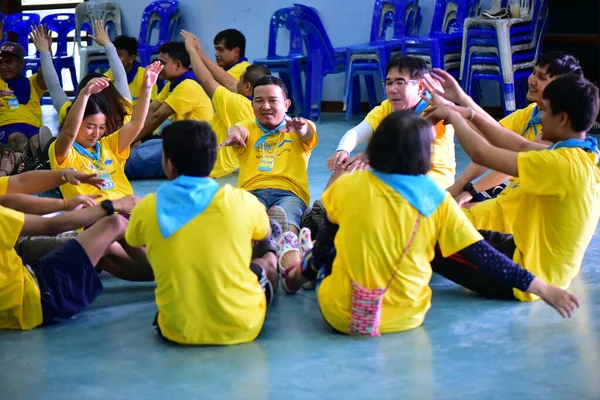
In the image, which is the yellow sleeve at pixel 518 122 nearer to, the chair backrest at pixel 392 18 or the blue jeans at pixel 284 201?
the blue jeans at pixel 284 201

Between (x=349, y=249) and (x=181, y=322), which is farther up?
(x=349, y=249)

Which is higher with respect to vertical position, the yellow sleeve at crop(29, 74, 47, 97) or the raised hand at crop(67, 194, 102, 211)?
the raised hand at crop(67, 194, 102, 211)

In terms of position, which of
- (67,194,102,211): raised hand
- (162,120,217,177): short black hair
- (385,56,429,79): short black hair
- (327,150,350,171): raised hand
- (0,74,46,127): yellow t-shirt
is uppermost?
(385,56,429,79): short black hair

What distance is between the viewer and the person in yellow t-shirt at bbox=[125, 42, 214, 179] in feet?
18.8

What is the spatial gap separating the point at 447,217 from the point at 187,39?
315cm

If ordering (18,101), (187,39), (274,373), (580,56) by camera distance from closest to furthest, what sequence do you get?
(274,373)
(187,39)
(18,101)
(580,56)

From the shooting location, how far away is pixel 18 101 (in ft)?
19.9

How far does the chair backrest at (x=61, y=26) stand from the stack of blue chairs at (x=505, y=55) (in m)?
4.52

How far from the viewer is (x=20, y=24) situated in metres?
9.35

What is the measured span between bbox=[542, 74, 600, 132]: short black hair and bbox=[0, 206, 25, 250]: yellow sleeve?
71.1 inches

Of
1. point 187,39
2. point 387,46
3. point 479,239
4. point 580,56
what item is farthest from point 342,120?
point 479,239

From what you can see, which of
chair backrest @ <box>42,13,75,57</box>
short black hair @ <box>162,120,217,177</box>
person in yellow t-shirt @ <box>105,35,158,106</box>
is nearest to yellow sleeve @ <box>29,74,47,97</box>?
person in yellow t-shirt @ <box>105,35,158,106</box>

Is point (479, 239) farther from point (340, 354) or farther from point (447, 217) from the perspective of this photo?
point (340, 354)

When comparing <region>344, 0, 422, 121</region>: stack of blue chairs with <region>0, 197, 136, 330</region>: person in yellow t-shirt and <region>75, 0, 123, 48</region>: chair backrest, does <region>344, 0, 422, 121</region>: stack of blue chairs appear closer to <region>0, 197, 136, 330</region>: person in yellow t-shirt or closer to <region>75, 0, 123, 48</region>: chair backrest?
<region>75, 0, 123, 48</region>: chair backrest
